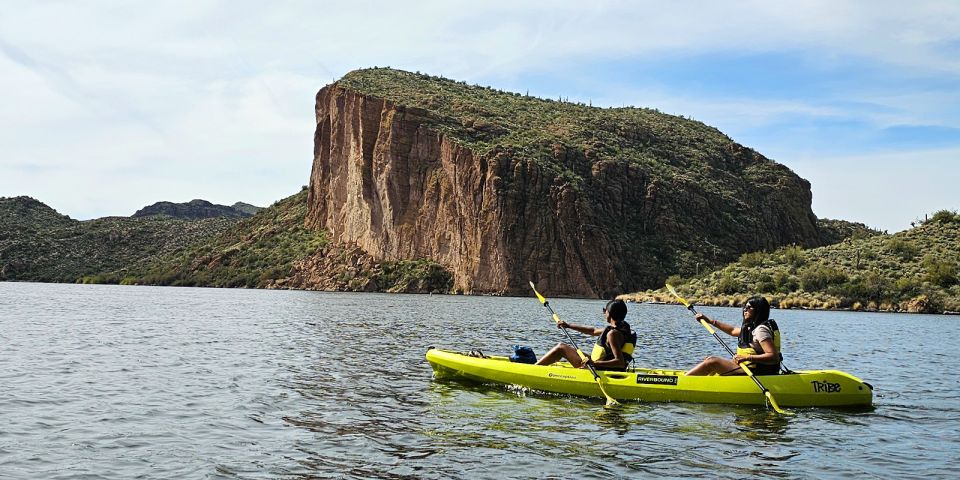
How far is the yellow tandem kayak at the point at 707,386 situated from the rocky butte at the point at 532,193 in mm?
68397

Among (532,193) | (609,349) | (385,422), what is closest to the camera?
(385,422)

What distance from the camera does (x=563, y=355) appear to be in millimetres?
17766

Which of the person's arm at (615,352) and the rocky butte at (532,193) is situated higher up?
the rocky butte at (532,193)

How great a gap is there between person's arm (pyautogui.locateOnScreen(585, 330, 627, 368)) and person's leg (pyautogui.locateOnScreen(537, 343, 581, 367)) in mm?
541

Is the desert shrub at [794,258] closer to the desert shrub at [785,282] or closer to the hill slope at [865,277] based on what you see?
the hill slope at [865,277]

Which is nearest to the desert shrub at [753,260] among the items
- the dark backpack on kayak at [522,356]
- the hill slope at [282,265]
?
the hill slope at [282,265]

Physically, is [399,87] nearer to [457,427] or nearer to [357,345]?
[357,345]

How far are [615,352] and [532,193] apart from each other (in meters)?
73.8

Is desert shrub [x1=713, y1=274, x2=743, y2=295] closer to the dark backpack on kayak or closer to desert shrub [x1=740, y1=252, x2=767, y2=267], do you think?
desert shrub [x1=740, y1=252, x2=767, y2=267]

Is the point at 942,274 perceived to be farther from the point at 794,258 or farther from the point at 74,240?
the point at 74,240

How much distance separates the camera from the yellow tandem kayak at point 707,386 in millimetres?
16094

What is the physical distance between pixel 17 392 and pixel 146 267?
10124cm

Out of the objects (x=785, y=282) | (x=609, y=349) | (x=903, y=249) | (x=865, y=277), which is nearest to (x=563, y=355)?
(x=609, y=349)

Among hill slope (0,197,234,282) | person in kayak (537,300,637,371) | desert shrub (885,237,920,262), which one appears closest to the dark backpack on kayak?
person in kayak (537,300,637,371)
